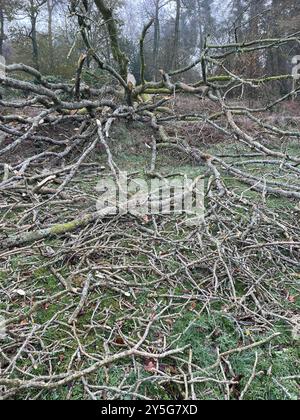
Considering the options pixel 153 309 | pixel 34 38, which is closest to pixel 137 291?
pixel 153 309

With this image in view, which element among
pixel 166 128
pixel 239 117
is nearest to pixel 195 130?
pixel 166 128

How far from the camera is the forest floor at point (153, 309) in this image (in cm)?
161

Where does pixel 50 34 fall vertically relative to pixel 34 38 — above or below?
above

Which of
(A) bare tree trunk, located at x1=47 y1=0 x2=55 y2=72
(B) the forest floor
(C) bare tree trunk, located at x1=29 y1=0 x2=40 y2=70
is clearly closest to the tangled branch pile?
(B) the forest floor

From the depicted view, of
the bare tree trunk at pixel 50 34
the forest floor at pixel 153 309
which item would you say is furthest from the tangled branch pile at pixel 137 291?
the bare tree trunk at pixel 50 34

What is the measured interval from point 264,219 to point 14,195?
2410 millimetres

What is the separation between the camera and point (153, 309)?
6.70 feet

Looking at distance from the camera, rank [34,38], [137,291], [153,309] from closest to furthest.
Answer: [153,309] → [137,291] → [34,38]

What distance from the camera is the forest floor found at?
161cm

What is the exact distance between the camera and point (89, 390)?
1531 mm

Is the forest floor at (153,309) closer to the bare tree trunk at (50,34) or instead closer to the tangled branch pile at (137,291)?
the tangled branch pile at (137,291)

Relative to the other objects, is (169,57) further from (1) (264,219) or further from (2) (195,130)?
(1) (264,219)

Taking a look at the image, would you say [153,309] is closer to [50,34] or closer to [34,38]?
[34,38]

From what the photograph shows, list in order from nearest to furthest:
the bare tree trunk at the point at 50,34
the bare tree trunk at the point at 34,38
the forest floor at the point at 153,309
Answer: the forest floor at the point at 153,309, the bare tree trunk at the point at 34,38, the bare tree trunk at the point at 50,34
